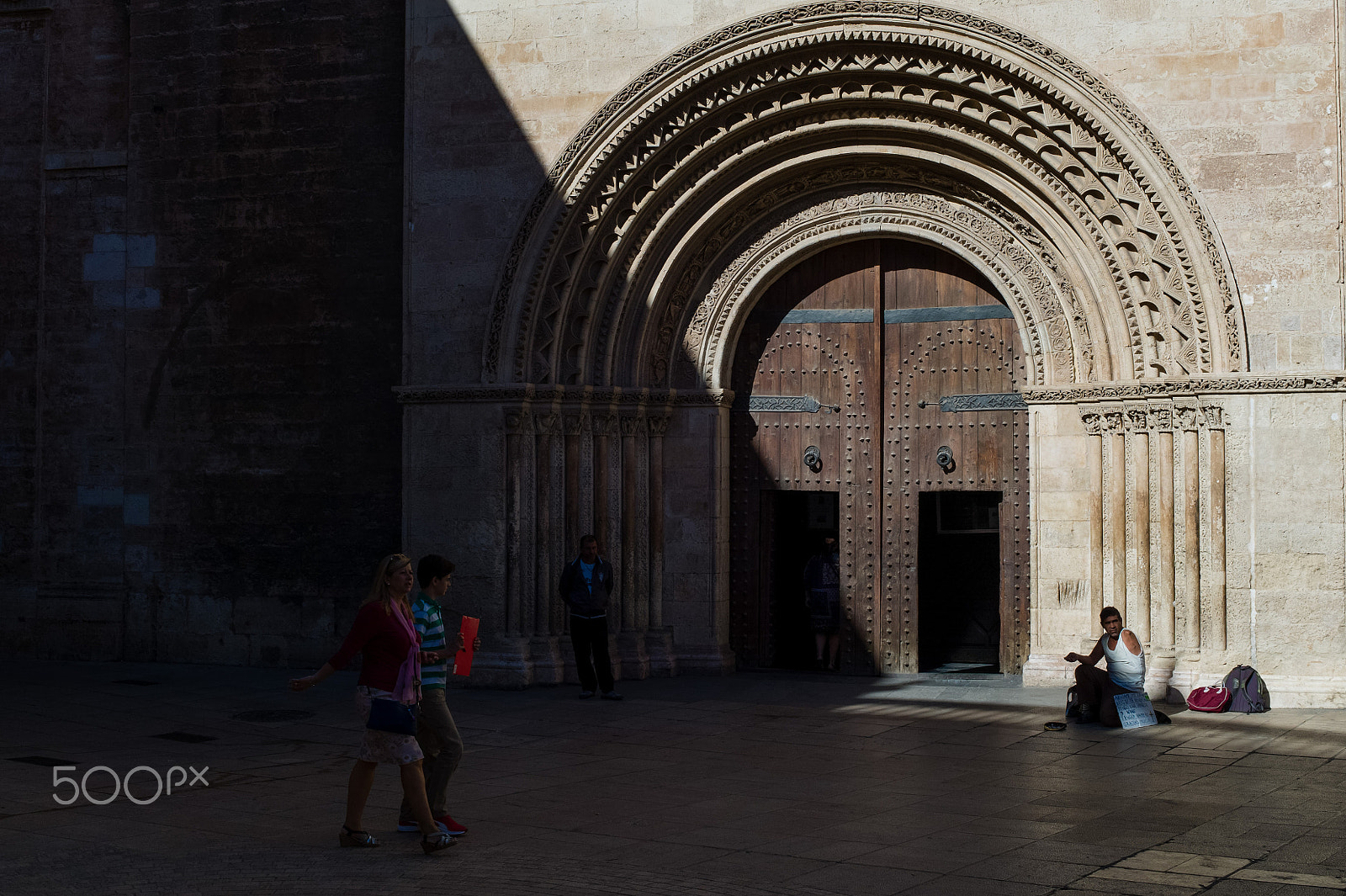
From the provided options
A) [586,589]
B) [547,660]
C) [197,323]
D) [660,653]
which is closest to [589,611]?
[586,589]

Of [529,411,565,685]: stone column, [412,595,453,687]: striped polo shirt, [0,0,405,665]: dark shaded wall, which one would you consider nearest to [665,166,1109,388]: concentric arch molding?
[529,411,565,685]: stone column

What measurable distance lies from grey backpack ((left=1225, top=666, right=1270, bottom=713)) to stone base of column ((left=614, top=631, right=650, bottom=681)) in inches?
186

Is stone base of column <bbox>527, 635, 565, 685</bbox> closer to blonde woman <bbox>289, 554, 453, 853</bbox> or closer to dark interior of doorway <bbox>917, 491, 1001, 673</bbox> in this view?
dark interior of doorway <bbox>917, 491, 1001, 673</bbox>

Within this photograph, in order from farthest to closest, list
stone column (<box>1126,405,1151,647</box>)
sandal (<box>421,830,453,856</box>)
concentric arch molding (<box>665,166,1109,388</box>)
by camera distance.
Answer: concentric arch molding (<box>665,166,1109,388</box>) → stone column (<box>1126,405,1151,647</box>) → sandal (<box>421,830,453,856</box>)

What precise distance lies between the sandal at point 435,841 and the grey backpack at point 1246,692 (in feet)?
20.2

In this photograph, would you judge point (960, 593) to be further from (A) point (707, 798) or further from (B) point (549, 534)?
(A) point (707, 798)

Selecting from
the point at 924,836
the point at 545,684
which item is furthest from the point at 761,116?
the point at 924,836

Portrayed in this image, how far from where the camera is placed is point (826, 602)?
42.7 ft

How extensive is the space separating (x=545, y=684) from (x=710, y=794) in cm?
472

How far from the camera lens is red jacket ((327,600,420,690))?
6602mm

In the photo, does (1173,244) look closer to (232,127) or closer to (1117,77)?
(1117,77)

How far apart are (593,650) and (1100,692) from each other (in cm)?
391

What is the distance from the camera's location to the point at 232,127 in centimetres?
1412

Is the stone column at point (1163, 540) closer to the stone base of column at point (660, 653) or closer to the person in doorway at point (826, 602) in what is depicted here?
the person in doorway at point (826, 602)
